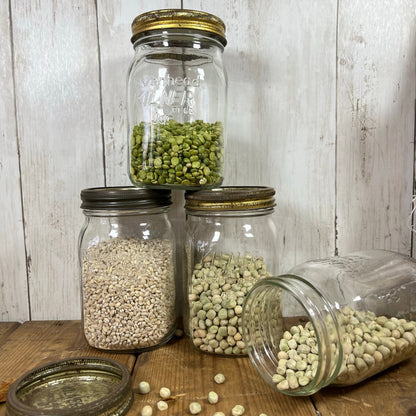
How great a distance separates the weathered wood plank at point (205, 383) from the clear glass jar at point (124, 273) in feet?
0.21

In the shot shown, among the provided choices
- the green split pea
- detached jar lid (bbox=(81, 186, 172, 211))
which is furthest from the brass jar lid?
detached jar lid (bbox=(81, 186, 172, 211))

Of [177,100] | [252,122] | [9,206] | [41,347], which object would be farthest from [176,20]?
[41,347]

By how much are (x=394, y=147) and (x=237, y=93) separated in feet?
1.32

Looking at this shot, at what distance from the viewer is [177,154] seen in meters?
0.88

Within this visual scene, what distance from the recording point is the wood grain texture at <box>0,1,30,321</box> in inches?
42.5

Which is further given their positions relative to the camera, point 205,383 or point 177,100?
point 177,100

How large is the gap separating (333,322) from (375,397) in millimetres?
153

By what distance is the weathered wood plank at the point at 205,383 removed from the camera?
0.74m

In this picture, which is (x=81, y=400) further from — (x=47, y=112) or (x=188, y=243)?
(x=47, y=112)

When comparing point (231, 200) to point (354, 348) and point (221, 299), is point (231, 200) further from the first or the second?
point (354, 348)

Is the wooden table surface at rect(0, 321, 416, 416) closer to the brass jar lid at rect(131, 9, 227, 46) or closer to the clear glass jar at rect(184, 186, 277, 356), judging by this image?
the clear glass jar at rect(184, 186, 277, 356)

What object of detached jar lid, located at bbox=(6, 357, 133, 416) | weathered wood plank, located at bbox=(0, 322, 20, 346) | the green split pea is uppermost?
the green split pea

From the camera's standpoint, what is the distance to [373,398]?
0.76 metres

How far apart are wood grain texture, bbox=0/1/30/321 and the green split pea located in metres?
0.36
